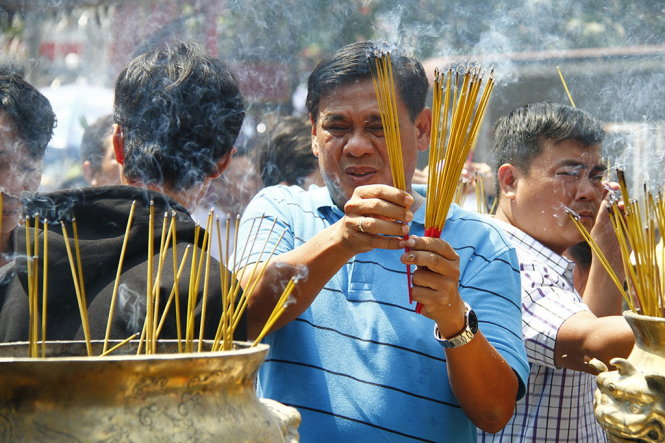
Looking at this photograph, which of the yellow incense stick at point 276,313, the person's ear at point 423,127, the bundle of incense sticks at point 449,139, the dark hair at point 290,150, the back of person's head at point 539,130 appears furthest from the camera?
the dark hair at point 290,150

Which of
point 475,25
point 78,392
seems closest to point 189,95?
point 78,392

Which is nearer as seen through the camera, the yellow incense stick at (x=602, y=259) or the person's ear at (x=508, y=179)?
the yellow incense stick at (x=602, y=259)

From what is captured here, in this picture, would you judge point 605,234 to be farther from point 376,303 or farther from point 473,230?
point 376,303

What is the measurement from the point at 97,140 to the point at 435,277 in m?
1.93

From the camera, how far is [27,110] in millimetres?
2137

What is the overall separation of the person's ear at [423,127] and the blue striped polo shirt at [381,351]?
26 cm

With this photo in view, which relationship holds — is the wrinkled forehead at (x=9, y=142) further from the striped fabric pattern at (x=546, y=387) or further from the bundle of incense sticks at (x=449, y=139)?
the striped fabric pattern at (x=546, y=387)

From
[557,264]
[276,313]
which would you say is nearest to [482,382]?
[276,313]

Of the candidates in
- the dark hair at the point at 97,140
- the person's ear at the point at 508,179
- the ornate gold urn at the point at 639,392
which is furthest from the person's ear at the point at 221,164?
the dark hair at the point at 97,140

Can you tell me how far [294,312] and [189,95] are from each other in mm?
516

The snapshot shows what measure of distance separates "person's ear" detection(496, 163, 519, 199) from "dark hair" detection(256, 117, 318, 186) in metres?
0.95

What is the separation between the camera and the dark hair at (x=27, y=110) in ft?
6.91

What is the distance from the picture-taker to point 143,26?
8.62ft

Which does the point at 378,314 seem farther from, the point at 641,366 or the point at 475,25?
the point at 475,25
